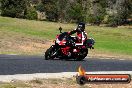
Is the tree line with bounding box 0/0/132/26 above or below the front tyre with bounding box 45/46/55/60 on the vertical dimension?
below

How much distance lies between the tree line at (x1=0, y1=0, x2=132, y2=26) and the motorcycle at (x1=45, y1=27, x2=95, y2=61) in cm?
6661

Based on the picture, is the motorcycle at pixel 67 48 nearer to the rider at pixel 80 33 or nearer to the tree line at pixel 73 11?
the rider at pixel 80 33

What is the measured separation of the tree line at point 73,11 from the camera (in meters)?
89.2

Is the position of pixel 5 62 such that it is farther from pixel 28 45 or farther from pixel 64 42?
pixel 28 45

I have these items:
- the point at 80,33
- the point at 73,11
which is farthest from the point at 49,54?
the point at 73,11

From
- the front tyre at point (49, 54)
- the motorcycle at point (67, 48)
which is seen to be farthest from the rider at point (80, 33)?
the front tyre at point (49, 54)

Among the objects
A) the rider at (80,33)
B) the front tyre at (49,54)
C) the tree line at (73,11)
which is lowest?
the tree line at (73,11)

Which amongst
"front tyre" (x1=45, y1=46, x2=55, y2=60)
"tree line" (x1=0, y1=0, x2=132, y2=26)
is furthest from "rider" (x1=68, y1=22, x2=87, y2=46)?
"tree line" (x1=0, y1=0, x2=132, y2=26)

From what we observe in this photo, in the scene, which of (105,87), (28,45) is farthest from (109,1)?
(105,87)

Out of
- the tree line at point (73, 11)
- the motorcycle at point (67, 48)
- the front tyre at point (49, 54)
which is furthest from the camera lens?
the tree line at point (73, 11)

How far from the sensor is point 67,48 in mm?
21250

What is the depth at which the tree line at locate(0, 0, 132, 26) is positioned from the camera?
293 feet

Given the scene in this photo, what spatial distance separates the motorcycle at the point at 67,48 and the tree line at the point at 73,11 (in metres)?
66.6

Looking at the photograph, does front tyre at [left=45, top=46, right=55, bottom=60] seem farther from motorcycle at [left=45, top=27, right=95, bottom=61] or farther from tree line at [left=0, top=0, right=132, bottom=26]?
tree line at [left=0, top=0, right=132, bottom=26]
